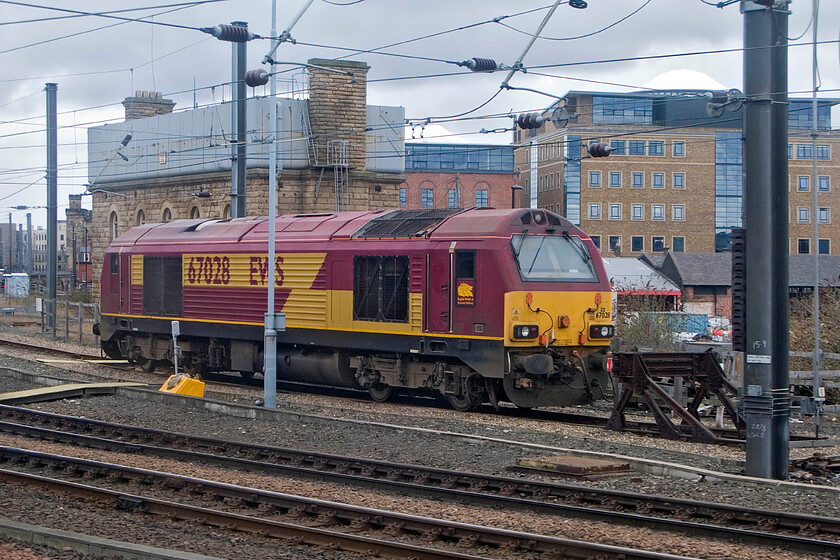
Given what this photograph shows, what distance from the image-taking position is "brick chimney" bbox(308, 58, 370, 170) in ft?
120

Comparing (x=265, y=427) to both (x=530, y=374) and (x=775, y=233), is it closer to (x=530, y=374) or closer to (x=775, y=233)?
(x=530, y=374)

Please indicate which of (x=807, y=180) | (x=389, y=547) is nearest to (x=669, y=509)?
(x=389, y=547)

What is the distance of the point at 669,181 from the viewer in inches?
2800

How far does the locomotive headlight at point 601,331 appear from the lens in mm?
18391

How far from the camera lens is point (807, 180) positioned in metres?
72.2

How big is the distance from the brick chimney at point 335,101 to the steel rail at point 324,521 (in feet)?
83.2

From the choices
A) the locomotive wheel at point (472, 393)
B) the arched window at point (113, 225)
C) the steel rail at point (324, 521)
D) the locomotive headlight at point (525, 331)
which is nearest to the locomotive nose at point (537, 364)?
the locomotive headlight at point (525, 331)

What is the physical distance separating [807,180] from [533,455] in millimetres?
64104

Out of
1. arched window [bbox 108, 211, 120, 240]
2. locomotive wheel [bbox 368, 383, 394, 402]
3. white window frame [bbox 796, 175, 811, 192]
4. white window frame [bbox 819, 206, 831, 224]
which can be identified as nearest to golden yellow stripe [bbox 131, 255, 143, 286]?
locomotive wheel [bbox 368, 383, 394, 402]

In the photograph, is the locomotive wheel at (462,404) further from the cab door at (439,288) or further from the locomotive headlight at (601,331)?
the locomotive headlight at (601,331)

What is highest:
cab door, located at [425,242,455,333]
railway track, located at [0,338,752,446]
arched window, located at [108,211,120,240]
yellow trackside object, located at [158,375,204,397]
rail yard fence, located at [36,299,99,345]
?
arched window, located at [108,211,120,240]

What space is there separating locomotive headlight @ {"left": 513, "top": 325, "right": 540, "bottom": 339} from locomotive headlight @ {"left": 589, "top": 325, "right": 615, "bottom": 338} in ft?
4.38

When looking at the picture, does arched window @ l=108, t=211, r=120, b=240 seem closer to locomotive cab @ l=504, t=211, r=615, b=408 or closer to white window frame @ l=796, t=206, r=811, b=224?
locomotive cab @ l=504, t=211, r=615, b=408

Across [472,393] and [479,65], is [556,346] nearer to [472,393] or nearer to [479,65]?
[472,393]
